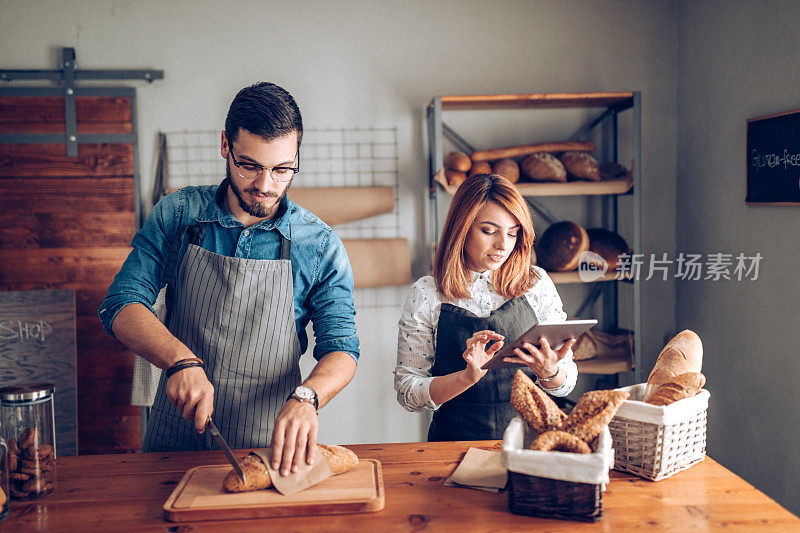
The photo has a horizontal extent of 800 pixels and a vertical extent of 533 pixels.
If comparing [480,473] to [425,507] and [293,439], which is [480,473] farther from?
[293,439]

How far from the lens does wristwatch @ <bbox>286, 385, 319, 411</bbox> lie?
1438 mm

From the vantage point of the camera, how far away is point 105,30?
3.13 m

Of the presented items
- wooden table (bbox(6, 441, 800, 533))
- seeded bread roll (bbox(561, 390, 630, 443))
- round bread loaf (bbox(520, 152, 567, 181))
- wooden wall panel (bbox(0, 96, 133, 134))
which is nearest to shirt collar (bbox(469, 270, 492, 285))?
wooden table (bbox(6, 441, 800, 533))

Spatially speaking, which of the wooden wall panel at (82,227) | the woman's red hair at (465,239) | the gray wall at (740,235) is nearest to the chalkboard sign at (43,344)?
the wooden wall panel at (82,227)

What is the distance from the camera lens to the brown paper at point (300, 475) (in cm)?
125

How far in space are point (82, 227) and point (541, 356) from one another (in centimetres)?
253

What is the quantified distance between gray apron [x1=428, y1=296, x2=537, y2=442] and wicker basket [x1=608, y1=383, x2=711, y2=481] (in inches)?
23.1

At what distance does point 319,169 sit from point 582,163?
1290mm

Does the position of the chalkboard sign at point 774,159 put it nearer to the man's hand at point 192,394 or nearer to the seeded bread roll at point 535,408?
the seeded bread roll at point 535,408

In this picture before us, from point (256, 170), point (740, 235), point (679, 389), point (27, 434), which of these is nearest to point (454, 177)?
point (740, 235)

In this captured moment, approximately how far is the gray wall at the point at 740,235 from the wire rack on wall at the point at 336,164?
4.83ft

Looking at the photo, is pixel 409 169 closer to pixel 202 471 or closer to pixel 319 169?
pixel 319 169

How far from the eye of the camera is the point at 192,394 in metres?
1.39

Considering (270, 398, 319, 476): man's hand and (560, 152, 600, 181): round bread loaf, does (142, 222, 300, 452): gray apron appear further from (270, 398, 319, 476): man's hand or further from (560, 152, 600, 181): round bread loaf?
(560, 152, 600, 181): round bread loaf
